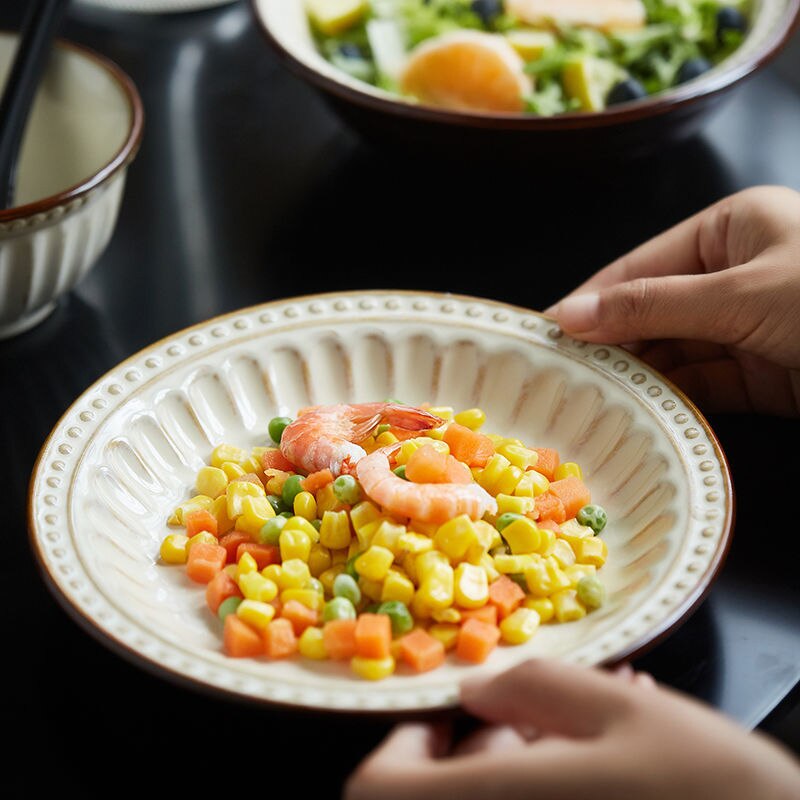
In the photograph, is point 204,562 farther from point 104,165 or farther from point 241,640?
point 104,165

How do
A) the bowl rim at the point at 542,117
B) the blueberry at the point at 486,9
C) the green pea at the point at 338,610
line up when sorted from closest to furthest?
1. the green pea at the point at 338,610
2. the bowl rim at the point at 542,117
3. the blueberry at the point at 486,9

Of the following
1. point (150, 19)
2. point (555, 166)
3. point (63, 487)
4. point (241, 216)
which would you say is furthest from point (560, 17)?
point (63, 487)

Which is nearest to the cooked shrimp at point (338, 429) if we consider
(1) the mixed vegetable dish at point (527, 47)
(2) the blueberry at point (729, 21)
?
(1) the mixed vegetable dish at point (527, 47)

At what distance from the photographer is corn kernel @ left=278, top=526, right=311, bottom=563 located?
1758mm

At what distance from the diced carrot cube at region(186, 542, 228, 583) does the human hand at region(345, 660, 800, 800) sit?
1.59 ft

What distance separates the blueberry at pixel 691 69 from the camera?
290cm

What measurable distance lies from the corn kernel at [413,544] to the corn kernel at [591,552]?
0.25 m

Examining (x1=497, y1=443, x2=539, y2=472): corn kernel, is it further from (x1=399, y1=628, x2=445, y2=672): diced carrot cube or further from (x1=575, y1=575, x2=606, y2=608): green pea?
(x1=399, y1=628, x2=445, y2=672): diced carrot cube

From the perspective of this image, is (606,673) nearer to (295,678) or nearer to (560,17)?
(295,678)

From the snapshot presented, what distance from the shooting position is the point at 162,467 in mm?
2000

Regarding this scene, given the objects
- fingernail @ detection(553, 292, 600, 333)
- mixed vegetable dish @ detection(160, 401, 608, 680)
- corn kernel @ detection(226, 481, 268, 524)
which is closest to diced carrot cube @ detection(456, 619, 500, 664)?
mixed vegetable dish @ detection(160, 401, 608, 680)

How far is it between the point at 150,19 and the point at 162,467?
207cm

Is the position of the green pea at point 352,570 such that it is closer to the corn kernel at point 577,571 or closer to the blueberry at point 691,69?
the corn kernel at point 577,571

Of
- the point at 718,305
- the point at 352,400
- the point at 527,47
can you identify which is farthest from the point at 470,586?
the point at 527,47
